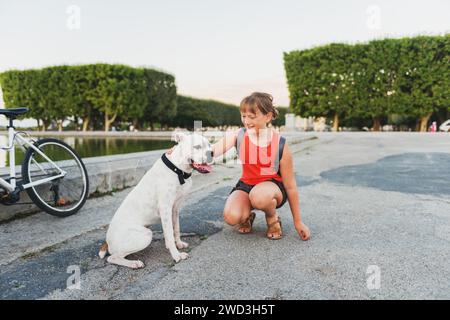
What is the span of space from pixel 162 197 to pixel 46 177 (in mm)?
2036

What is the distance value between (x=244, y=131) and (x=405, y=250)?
1.71m

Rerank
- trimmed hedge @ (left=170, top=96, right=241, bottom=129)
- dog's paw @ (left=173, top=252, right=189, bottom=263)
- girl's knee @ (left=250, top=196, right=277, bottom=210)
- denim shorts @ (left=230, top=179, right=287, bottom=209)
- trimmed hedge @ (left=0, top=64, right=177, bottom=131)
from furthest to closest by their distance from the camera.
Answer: trimmed hedge @ (left=170, top=96, right=241, bottom=129)
trimmed hedge @ (left=0, top=64, right=177, bottom=131)
denim shorts @ (left=230, top=179, right=287, bottom=209)
girl's knee @ (left=250, top=196, right=277, bottom=210)
dog's paw @ (left=173, top=252, right=189, bottom=263)

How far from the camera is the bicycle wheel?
391 centimetres

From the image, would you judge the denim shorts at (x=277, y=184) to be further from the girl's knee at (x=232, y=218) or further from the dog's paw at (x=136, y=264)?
the dog's paw at (x=136, y=264)

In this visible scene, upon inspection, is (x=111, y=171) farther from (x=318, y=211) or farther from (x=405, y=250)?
(x=405, y=250)

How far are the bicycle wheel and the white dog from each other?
1.44 metres

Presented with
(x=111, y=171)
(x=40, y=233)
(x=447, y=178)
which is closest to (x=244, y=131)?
(x=40, y=233)

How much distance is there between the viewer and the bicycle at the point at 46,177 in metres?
3.78

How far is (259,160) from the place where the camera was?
3395 mm

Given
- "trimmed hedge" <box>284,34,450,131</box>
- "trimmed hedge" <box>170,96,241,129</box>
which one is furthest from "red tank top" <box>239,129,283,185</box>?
"trimmed hedge" <box>170,96,241,129</box>

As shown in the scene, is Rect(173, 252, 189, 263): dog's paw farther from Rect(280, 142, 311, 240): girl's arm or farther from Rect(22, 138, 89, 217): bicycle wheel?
Rect(22, 138, 89, 217): bicycle wheel

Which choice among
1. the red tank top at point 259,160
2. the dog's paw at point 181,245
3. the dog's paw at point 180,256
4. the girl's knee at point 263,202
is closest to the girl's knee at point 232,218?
the girl's knee at point 263,202

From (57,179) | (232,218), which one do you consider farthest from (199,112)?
(232,218)

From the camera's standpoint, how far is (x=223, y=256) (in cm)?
293
